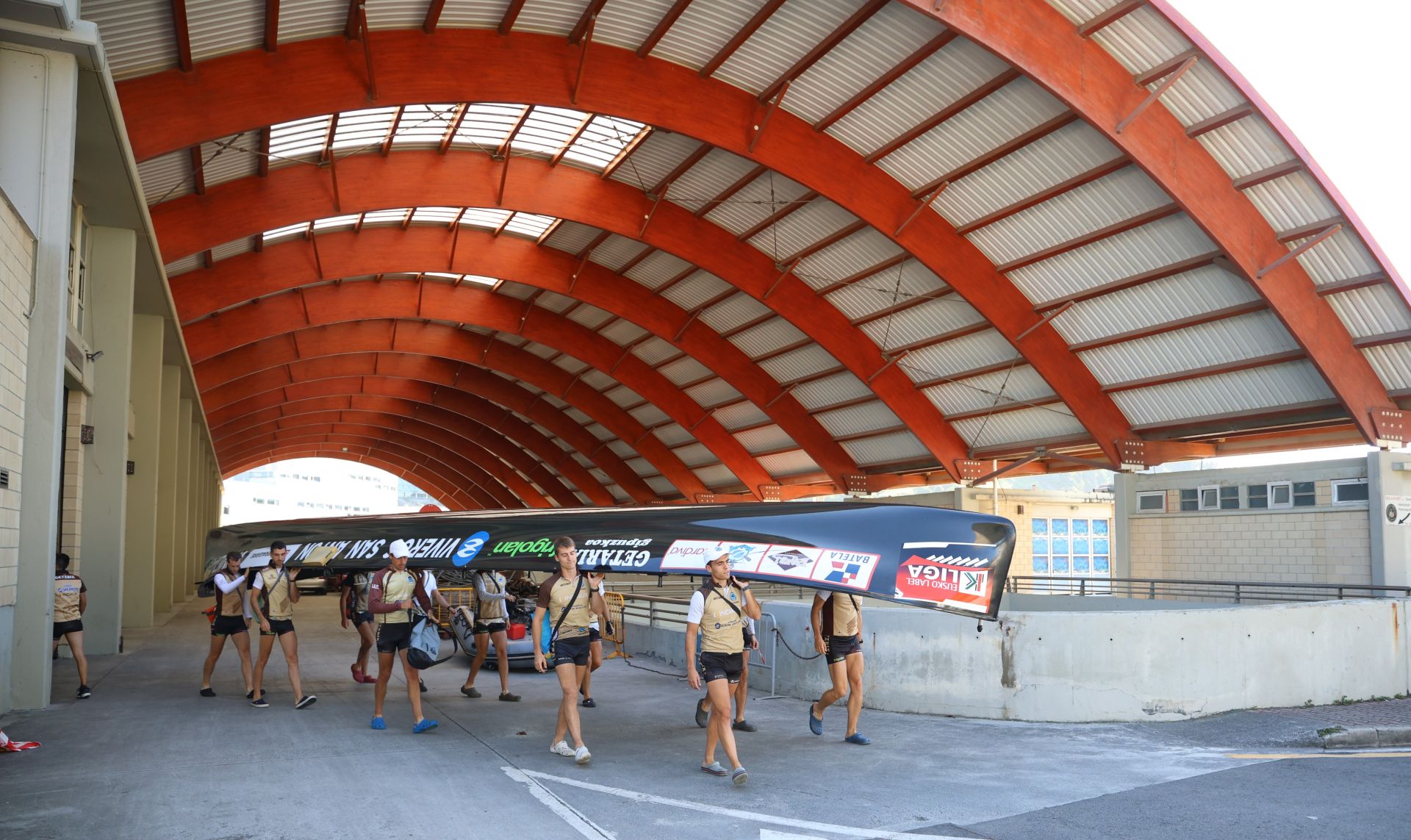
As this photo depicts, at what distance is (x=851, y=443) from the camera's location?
136ft

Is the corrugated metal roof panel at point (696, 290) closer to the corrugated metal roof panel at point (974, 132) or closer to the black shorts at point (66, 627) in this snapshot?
the corrugated metal roof panel at point (974, 132)

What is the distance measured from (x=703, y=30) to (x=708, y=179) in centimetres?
668

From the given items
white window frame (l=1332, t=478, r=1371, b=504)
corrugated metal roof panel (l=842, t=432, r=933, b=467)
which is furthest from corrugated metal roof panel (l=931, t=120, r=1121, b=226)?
corrugated metal roof panel (l=842, t=432, r=933, b=467)

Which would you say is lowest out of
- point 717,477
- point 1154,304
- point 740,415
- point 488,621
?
point 488,621

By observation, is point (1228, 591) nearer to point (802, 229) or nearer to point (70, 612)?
point (802, 229)

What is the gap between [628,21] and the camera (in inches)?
907

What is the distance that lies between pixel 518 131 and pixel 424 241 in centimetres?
728

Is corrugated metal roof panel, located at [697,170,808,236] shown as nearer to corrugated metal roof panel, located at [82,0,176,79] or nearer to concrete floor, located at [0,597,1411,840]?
corrugated metal roof panel, located at [82,0,176,79]

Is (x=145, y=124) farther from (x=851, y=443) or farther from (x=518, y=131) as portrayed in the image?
(x=851, y=443)

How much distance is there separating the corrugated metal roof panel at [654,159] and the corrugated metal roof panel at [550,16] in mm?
5466

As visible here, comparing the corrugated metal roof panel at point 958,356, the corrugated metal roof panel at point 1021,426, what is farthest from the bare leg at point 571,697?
the corrugated metal roof panel at point 1021,426

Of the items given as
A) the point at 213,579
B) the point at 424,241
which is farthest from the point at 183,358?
the point at 213,579

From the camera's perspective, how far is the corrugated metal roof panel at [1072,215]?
80.4ft

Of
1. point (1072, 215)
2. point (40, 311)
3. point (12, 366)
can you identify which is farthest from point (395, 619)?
point (1072, 215)
